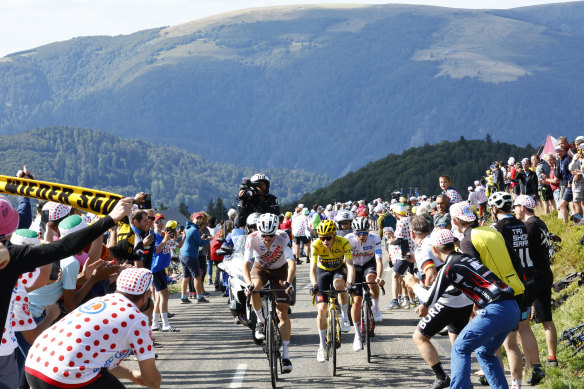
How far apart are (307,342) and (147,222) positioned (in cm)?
328

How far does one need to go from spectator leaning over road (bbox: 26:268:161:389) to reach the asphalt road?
13.6 ft

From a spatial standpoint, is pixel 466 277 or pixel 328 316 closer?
pixel 466 277

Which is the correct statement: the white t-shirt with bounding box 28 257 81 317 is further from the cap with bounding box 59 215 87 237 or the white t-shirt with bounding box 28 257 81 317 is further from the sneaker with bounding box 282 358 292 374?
the sneaker with bounding box 282 358 292 374

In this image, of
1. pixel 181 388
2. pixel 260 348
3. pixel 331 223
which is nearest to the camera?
pixel 181 388

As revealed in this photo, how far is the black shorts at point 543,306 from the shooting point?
9.23 metres

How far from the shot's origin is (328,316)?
10.7m

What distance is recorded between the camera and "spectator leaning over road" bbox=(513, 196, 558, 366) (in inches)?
359

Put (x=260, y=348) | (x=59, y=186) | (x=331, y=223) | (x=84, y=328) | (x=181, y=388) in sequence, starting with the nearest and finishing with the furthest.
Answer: (x=84, y=328)
(x=59, y=186)
(x=181, y=388)
(x=331, y=223)
(x=260, y=348)

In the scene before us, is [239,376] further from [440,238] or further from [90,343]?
[90,343]

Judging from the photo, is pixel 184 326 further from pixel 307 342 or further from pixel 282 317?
pixel 282 317

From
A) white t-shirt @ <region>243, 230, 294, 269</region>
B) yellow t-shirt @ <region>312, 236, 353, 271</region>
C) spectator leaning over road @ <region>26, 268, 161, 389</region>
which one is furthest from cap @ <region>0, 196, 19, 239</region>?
yellow t-shirt @ <region>312, 236, 353, 271</region>

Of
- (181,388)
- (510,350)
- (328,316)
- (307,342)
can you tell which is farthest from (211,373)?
(510,350)

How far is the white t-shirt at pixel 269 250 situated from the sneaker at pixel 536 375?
3712 millimetres

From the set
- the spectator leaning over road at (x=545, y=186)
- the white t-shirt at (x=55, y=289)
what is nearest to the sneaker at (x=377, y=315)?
the white t-shirt at (x=55, y=289)
